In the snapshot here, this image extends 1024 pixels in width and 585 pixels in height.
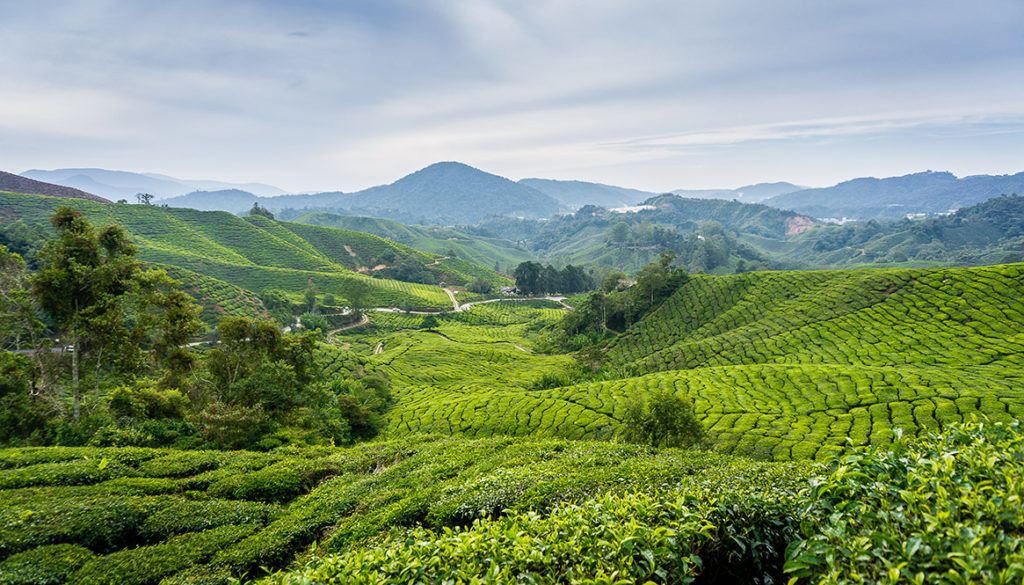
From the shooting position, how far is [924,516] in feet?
11.1

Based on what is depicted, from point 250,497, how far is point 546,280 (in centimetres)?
10990

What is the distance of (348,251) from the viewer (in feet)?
480

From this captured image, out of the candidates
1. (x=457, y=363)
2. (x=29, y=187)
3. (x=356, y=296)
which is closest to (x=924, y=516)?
(x=457, y=363)

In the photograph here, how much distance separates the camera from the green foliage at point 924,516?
9.78ft

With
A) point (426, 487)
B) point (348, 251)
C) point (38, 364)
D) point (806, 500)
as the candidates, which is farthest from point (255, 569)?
point (348, 251)

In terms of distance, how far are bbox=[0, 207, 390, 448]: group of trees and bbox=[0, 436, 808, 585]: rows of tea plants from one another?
4.41m

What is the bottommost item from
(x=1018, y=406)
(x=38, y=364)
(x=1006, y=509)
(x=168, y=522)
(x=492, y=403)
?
(x=492, y=403)

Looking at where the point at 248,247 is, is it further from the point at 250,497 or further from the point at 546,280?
the point at 250,497

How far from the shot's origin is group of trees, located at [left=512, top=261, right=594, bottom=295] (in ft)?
383

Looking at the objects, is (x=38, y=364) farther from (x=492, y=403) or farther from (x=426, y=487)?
(x=492, y=403)

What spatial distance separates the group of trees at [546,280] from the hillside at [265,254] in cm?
2141

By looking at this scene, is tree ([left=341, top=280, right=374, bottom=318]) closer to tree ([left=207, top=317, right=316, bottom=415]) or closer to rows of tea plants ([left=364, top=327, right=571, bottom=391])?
rows of tea plants ([left=364, top=327, right=571, bottom=391])

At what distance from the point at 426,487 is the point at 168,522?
6495 mm

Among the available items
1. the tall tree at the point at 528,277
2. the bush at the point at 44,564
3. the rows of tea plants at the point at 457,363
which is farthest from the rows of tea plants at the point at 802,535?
the tall tree at the point at 528,277
